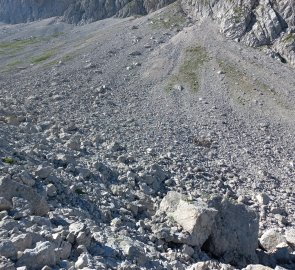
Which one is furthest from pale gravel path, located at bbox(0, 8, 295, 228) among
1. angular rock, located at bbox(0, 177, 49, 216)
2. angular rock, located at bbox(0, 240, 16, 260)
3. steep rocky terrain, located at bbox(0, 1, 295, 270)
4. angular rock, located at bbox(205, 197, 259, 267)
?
angular rock, located at bbox(0, 240, 16, 260)

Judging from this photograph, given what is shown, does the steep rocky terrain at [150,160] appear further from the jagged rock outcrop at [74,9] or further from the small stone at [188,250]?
the jagged rock outcrop at [74,9]

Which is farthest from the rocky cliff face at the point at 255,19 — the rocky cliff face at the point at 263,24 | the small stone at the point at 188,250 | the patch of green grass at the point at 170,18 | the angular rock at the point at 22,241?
the angular rock at the point at 22,241

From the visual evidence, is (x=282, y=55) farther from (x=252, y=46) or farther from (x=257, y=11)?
(x=257, y=11)

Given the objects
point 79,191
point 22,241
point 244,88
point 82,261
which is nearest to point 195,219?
point 79,191

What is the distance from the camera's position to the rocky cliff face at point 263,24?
67.9m

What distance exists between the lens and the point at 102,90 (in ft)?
166

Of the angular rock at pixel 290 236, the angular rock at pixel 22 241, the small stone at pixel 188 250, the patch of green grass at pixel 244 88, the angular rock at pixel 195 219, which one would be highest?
the angular rock at pixel 22 241

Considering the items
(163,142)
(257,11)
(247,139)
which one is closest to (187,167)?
(163,142)

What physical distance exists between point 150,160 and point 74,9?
136 meters

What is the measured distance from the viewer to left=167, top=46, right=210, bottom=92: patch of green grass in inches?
2228

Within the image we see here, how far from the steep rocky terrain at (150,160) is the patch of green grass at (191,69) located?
0.96 ft

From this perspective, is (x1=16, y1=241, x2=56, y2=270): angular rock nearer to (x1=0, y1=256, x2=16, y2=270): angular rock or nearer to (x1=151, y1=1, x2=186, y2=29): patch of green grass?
(x1=0, y1=256, x2=16, y2=270): angular rock

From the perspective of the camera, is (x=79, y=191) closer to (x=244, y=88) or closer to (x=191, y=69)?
(x=244, y=88)

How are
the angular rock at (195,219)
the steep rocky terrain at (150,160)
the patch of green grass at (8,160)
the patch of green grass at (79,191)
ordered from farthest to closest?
the patch of green grass at (79,191) → the patch of green grass at (8,160) → the angular rock at (195,219) → the steep rocky terrain at (150,160)
